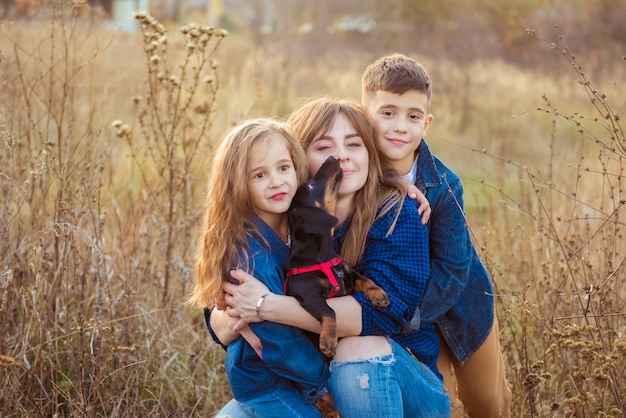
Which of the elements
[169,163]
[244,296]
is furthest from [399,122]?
[169,163]

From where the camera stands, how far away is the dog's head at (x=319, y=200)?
9.57ft

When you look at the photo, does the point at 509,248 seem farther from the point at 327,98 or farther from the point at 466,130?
the point at 466,130

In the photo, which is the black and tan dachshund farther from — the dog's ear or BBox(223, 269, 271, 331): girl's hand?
BBox(223, 269, 271, 331): girl's hand

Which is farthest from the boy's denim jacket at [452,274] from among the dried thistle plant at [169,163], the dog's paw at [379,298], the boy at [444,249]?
the dried thistle plant at [169,163]

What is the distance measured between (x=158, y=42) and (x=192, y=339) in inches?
62.8

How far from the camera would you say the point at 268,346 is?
9.67ft

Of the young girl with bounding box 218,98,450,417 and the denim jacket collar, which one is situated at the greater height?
the denim jacket collar

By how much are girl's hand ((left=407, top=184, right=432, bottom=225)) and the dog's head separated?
0.30 m

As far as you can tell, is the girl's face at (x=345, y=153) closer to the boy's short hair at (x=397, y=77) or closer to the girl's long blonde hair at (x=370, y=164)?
A: the girl's long blonde hair at (x=370, y=164)

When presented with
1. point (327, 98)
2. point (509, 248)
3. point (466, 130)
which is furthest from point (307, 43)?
point (327, 98)

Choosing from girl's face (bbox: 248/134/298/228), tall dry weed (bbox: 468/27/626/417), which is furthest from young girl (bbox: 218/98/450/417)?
tall dry weed (bbox: 468/27/626/417)

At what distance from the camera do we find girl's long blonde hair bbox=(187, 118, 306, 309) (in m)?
3.03

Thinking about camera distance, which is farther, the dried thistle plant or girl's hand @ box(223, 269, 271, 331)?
the dried thistle plant

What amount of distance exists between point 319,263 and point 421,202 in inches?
20.4
